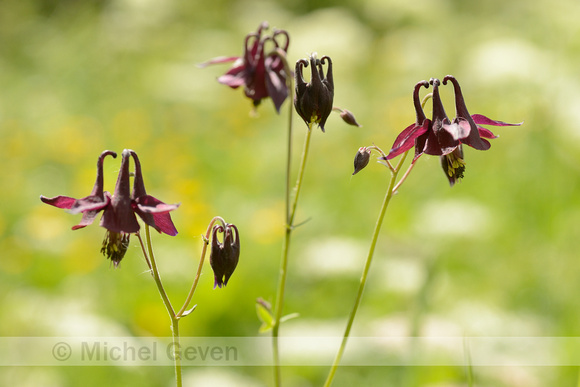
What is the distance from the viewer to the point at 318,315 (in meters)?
4.66

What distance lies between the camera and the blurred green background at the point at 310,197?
13.3ft

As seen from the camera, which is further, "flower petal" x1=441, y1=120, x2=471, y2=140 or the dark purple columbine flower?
the dark purple columbine flower

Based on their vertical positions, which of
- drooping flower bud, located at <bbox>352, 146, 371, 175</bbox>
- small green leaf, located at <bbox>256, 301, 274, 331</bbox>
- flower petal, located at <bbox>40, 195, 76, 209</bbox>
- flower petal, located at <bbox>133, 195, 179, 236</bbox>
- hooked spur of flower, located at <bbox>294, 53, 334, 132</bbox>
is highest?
hooked spur of flower, located at <bbox>294, 53, 334, 132</bbox>

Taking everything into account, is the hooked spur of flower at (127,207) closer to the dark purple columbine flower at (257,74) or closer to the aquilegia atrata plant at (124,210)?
the aquilegia atrata plant at (124,210)

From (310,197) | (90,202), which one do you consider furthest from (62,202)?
(310,197)

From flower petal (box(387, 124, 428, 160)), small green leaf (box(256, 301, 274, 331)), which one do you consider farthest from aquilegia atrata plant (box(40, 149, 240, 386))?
flower petal (box(387, 124, 428, 160))

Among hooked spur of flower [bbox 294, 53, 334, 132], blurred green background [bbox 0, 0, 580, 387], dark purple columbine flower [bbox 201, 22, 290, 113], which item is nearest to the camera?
hooked spur of flower [bbox 294, 53, 334, 132]

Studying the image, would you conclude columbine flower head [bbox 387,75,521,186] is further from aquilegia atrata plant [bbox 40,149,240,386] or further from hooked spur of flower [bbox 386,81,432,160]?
aquilegia atrata plant [bbox 40,149,240,386]

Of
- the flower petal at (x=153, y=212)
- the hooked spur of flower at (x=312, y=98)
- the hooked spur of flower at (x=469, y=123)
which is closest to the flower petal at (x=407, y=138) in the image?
the hooked spur of flower at (x=469, y=123)

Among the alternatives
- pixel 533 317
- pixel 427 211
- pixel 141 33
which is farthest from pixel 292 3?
pixel 533 317

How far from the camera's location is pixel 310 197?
664 centimetres

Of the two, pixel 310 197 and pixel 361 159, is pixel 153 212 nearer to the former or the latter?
pixel 361 159

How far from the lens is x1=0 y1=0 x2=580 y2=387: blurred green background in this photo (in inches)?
160

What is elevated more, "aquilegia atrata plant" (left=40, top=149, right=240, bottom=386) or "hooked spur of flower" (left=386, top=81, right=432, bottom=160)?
"hooked spur of flower" (left=386, top=81, right=432, bottom=160)
